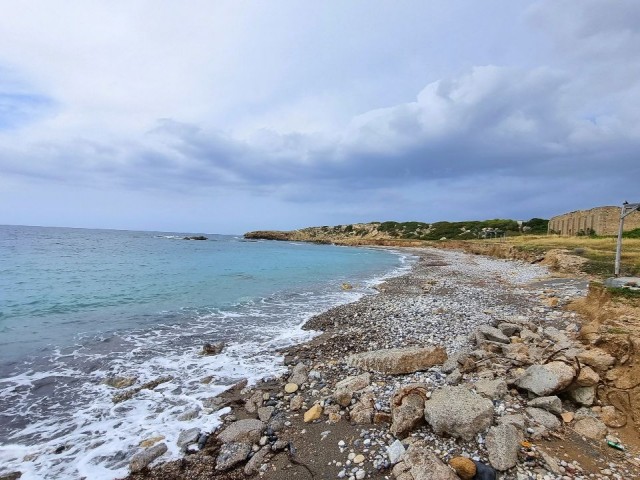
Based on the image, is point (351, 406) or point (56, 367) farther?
point (56, 367)

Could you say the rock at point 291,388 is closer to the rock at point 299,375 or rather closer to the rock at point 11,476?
the rock at point 299,375

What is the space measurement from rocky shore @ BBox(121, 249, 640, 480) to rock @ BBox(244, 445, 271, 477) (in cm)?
2

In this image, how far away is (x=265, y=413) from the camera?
759 centimetres

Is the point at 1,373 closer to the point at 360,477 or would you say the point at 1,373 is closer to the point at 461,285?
the point at 360,477

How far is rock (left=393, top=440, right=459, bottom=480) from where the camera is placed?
187 inches

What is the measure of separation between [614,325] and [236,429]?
10129mm

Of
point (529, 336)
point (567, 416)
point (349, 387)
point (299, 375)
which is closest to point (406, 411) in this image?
point (349, 387)

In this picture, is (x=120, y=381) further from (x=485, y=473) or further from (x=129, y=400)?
(x=485, y=473)

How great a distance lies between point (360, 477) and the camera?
17.0 feet

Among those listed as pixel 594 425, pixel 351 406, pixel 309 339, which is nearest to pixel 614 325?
pixel 594 425

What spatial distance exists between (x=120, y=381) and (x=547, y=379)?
1064 cm

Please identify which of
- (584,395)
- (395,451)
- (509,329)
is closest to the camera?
(395,451)

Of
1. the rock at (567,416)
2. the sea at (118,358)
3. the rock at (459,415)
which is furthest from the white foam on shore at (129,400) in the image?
the rock at (567,416)

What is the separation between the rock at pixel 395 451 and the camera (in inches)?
210
